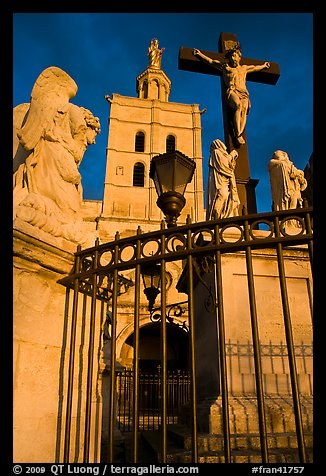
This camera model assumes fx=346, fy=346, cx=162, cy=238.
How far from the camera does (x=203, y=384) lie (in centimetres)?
497

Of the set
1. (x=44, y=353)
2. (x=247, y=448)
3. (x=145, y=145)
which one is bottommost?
(x=247, y=448)

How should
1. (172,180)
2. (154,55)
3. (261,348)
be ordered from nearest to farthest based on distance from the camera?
(172,180), (261,348), (154,55)

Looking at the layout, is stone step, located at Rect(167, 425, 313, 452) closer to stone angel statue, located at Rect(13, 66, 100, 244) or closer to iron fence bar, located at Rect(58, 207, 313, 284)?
iron fence bar, located at Rect(58, 207, 313, 284)

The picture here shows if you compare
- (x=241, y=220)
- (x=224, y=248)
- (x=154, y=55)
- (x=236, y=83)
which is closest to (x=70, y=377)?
(x=224, y=248)

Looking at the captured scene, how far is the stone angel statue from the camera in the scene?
3076 millimetres

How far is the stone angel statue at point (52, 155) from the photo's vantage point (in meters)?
3.08

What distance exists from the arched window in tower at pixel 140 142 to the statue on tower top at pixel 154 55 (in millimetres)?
12338

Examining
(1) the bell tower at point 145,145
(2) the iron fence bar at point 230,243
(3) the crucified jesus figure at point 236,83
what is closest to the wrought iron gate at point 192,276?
(2) the iron fence bar at point 230,243

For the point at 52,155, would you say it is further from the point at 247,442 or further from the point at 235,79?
the point at 235,79

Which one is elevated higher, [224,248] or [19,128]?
[19,128]

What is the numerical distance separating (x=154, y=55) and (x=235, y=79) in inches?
1728

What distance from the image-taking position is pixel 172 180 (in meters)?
3.90

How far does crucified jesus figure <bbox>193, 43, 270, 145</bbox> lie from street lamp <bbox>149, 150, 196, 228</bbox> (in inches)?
147
